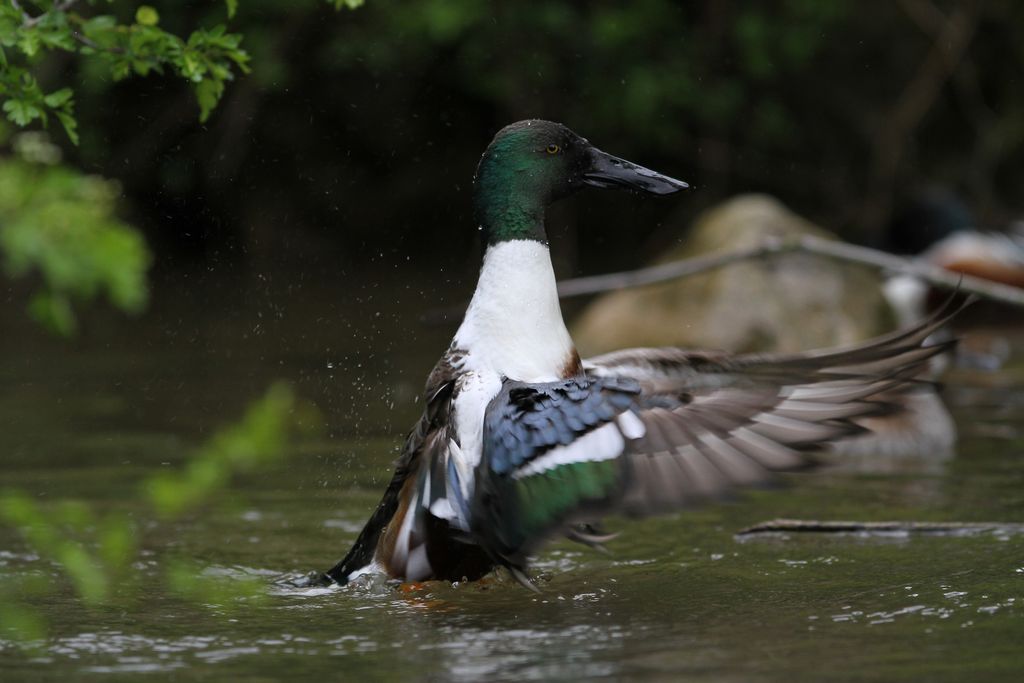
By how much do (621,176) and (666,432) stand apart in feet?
3.83

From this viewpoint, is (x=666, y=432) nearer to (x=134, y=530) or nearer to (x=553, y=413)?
(x=553, y=413)

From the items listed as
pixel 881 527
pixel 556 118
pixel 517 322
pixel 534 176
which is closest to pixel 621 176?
pixel 534 176

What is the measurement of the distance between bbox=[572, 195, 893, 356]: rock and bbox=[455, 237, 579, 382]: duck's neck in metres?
4.19

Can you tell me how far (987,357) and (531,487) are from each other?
5726 mm

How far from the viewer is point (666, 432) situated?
331cm

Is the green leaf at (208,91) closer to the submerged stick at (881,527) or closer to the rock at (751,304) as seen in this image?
the submerged stick at (881,527)

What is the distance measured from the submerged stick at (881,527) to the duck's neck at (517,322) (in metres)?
0.97

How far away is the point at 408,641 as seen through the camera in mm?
3361

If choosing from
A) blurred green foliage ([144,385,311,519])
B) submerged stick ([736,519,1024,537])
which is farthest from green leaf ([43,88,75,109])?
submerged stick ([736,519,1024,537])

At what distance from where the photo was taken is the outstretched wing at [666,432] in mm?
3209

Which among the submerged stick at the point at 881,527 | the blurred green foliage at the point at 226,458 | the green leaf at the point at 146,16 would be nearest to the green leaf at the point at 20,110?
the green leaf at the point at 146,16

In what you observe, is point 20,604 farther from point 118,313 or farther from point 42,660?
point 118,313

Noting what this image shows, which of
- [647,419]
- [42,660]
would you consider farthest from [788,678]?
[42,660]

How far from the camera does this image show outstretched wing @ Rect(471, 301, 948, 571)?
3209 mm
